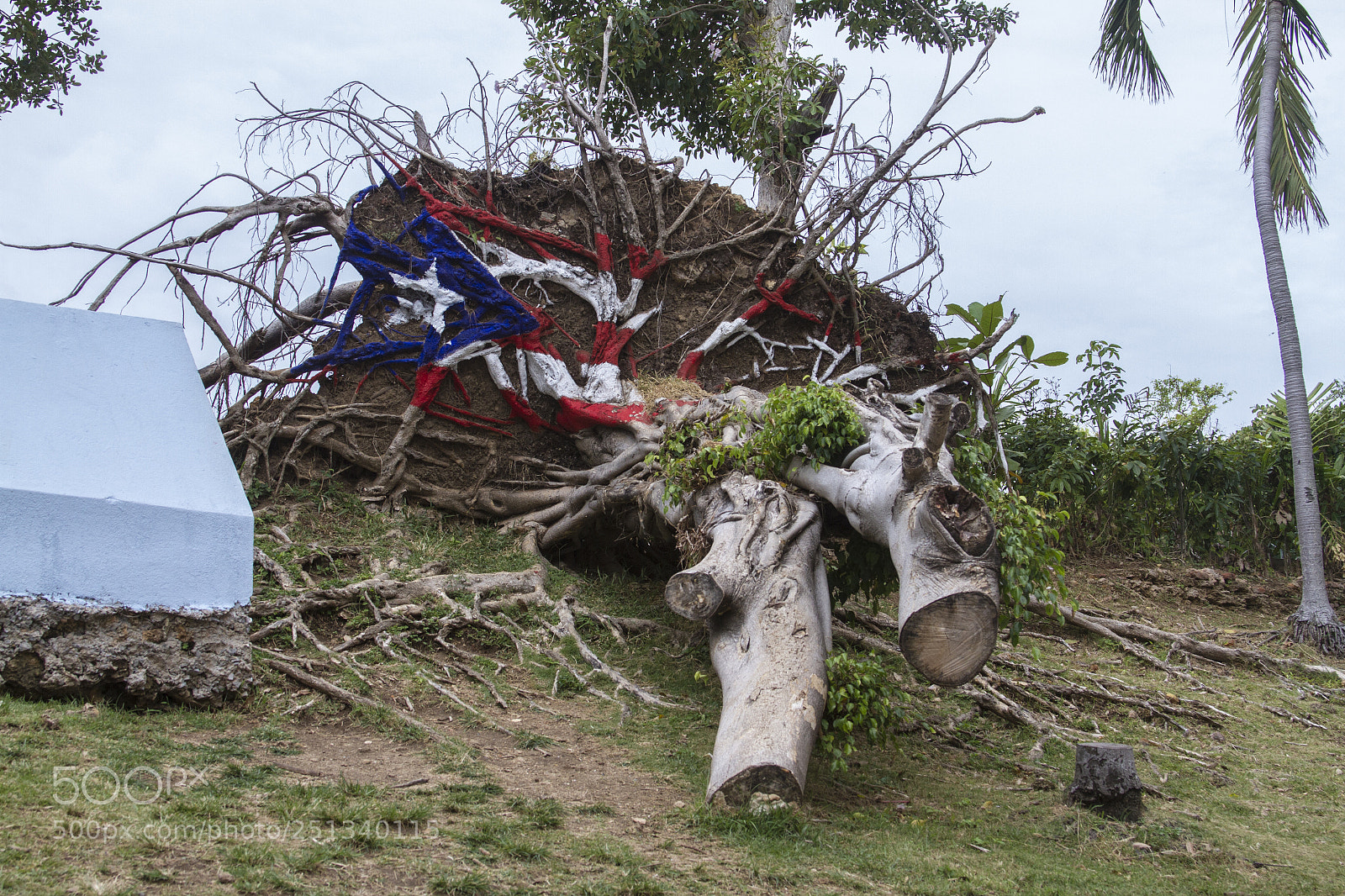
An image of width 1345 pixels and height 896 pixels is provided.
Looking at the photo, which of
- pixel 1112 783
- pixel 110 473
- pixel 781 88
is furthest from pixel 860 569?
pixel 781 88

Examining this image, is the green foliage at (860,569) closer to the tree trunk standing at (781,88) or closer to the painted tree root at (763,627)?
the painted tree root at (763,627)

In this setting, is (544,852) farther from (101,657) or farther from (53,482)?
(53,482)

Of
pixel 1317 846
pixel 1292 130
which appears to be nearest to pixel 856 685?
pixel 1317 846

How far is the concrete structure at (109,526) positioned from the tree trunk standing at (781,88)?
653 centimetres

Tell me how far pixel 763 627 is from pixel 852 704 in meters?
0.54

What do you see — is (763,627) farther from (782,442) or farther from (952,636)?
(782,442)

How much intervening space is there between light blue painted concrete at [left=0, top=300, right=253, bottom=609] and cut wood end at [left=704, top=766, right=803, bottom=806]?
251 cm

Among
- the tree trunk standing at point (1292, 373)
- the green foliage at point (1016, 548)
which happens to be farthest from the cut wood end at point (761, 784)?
the tree trunk standing at point (1292, 373)

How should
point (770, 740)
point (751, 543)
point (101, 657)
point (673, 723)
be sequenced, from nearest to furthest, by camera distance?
point (770, 740) → point (101, 657) → point (751, 543) → point (673, 723)

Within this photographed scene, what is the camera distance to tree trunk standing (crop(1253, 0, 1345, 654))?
29.3 feet

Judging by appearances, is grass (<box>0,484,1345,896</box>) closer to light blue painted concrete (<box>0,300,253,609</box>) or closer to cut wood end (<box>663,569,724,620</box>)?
light blue painted concrete (<box>0,300,253,609</box>)

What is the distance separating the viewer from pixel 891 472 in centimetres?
453

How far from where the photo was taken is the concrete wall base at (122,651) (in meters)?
3.94

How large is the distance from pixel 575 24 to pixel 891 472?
9.09 m
